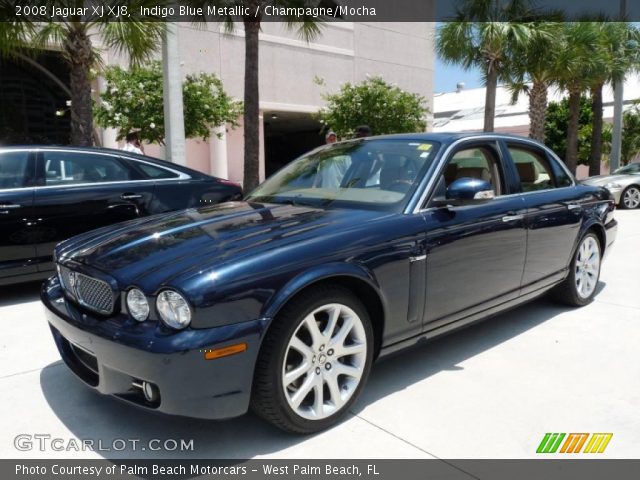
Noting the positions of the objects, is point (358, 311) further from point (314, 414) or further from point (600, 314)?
point (600, 314)

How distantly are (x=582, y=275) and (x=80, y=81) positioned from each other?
23.9 ft

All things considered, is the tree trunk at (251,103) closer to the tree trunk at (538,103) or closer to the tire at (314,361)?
the tire at (314,361)

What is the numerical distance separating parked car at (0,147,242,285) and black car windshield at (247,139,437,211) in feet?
4.97

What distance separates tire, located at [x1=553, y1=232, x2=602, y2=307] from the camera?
4.71 m

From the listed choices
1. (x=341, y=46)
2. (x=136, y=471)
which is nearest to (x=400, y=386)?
(x=136, y=471)

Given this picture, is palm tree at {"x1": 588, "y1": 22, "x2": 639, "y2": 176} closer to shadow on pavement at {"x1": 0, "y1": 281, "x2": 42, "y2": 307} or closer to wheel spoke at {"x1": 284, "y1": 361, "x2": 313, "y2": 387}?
shadow on pavement at {"x1": 0, "y1": 281, "x2": 42, "y2": 307}

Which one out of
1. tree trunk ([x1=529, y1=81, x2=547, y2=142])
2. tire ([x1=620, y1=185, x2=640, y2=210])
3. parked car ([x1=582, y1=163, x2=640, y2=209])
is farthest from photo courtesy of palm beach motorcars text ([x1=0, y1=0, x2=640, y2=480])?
tree trunk ([x1=529, y1=81, x2=547, y2=142])

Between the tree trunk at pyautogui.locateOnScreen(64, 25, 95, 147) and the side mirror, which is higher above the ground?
the tree trunk at pyautogui.locateOnScreen(64, 25, 95, 147)

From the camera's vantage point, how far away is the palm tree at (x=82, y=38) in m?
8.03

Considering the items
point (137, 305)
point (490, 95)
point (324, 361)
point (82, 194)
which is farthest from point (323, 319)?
point (490, 95)

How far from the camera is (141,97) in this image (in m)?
11.5

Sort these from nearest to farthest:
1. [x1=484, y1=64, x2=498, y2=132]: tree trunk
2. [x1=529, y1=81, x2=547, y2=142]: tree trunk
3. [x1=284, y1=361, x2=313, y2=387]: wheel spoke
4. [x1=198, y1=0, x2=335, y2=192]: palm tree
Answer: [x1=284, y1=361, x2=313, y2=387]: wheel spoke, [x1=198, y1=0, x2=335, y2=192]: palm tree, [x1=484, y1=64, x2=498, y2=132]: tree trunk, [x1=529, y1=81, x2=547, y2=142]: tree trunk

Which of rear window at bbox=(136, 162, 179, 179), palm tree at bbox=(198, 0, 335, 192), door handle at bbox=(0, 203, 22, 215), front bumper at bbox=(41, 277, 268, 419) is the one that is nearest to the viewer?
front bumper at bbox=(41, 277, 268, 419)

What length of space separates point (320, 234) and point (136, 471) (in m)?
1.36
